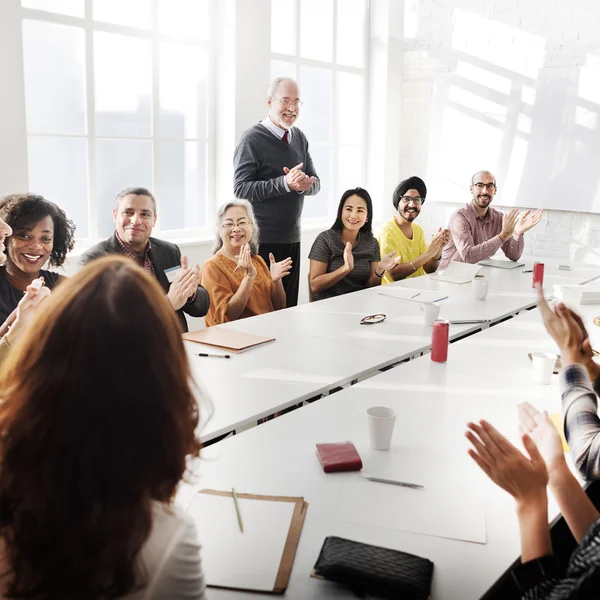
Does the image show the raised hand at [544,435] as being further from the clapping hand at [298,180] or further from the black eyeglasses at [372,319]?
the clapping hand at [298,180]

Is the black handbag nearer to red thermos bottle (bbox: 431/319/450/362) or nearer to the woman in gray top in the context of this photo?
red thermos bottle (bbox: 431/319/450/362)

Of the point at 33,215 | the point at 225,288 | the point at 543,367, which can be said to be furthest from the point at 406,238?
the point at 33,215

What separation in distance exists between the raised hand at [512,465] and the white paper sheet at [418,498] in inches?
4.6

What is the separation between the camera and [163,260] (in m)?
3.11

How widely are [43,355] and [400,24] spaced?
253 inches

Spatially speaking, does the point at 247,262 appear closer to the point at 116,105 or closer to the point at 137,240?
the point at 137,240

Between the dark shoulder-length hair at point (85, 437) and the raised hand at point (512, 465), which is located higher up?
the dark shoulder-length hair at point (85, 437)

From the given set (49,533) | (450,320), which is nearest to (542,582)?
(49,533)

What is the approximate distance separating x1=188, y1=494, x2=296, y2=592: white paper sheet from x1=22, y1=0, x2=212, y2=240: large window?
3.28 meters

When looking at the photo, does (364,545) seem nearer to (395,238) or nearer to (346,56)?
→ (395,238)

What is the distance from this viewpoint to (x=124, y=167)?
456 centimetres

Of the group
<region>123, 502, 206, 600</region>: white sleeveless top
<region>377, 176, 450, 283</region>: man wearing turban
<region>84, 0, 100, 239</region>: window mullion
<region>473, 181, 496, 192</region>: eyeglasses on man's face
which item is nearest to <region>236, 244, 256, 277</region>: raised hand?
<region>377, 176, 450, 283</region>: man wearing turban

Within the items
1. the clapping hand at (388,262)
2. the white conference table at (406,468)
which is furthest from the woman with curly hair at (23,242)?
the clapping hand at (388,262)

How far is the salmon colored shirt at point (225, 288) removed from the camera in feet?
10.3
